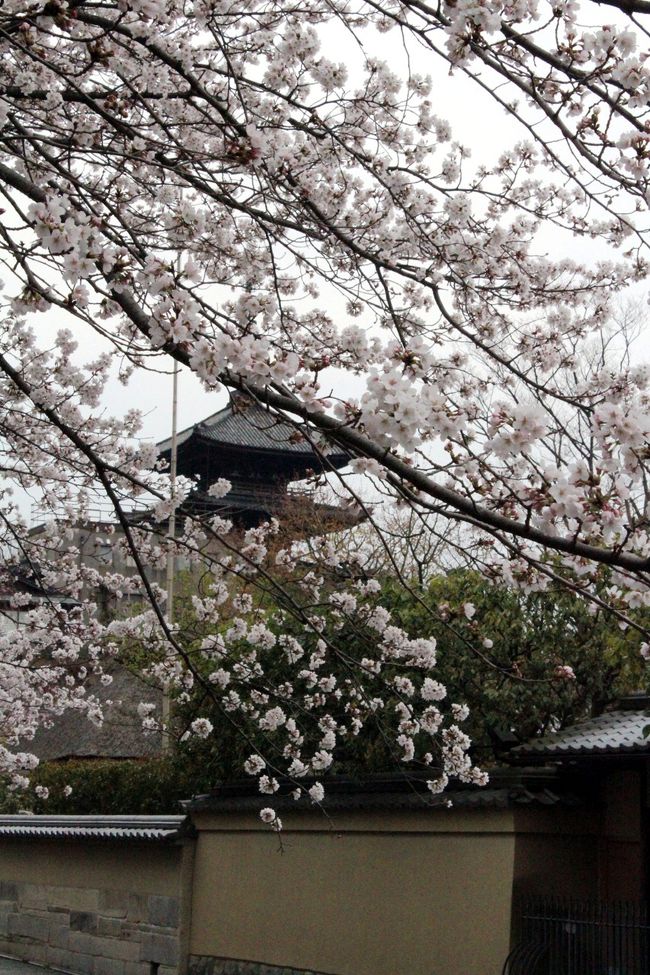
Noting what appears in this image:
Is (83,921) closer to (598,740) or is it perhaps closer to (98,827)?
(98,827)

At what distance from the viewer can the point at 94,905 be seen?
31.7 feet

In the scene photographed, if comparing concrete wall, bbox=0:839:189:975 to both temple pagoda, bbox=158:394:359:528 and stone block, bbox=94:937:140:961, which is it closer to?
stone block, bbox=94:937:140:961

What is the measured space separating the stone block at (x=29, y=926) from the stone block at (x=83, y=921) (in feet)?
1.58

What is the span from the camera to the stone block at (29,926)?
33.8ft

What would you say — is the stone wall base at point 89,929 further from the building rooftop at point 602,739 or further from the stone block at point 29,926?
the building rooftop at point 602,739

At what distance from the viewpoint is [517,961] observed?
6.17 m

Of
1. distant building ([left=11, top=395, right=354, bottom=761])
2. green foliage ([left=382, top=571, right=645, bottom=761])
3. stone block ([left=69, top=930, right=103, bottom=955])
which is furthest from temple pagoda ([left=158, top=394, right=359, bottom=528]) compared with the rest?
green foliage ([left=382, top=571, right=645, bottom=761])

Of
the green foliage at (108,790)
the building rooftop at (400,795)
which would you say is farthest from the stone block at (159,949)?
the green foliage at (108,790)

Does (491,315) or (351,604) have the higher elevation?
(491,315)

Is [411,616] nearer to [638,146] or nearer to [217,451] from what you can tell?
[638,146]

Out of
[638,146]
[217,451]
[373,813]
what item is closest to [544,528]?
[638,146]

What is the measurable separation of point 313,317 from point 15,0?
7.69 feet

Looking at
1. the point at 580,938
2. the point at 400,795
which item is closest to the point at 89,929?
the point at 400,795

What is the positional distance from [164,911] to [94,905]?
1071mm
